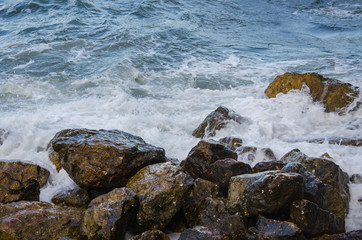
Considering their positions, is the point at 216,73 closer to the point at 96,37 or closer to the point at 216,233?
the point at 96,37

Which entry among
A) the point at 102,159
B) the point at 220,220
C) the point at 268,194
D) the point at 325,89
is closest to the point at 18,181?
the point at 102,159

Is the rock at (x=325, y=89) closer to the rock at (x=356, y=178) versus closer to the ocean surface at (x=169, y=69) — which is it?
the ocean surface at (x=169, y=69)

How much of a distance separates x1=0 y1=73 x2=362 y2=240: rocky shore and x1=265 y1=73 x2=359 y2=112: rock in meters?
2.72

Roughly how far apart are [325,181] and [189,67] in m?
7.06

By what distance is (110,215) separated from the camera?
327 centimetres

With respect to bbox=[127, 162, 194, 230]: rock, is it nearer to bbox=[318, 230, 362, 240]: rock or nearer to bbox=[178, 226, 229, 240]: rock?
bbox=[178, 226, 229, 240]: rock

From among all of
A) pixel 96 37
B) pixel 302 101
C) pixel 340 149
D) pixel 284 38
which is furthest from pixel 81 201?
pixel 284 38

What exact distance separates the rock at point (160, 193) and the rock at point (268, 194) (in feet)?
1.72

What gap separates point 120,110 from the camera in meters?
7.51

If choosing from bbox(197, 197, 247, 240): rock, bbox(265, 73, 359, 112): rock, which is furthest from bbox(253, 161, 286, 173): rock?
bbox(265, 73, 359, 112): rock

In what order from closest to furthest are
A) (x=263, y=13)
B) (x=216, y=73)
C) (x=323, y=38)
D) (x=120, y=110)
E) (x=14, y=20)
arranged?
(x=120, y=110) < (x=216, y=73) < (x=323, y=38) < (x=14, y=20) < (x=263, y=13)

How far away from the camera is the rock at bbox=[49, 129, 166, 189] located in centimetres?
388

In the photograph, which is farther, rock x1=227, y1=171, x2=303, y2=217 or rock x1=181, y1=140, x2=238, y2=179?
rock x1=181, y1=140, x2=238, y2=179

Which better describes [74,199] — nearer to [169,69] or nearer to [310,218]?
[310,218]
